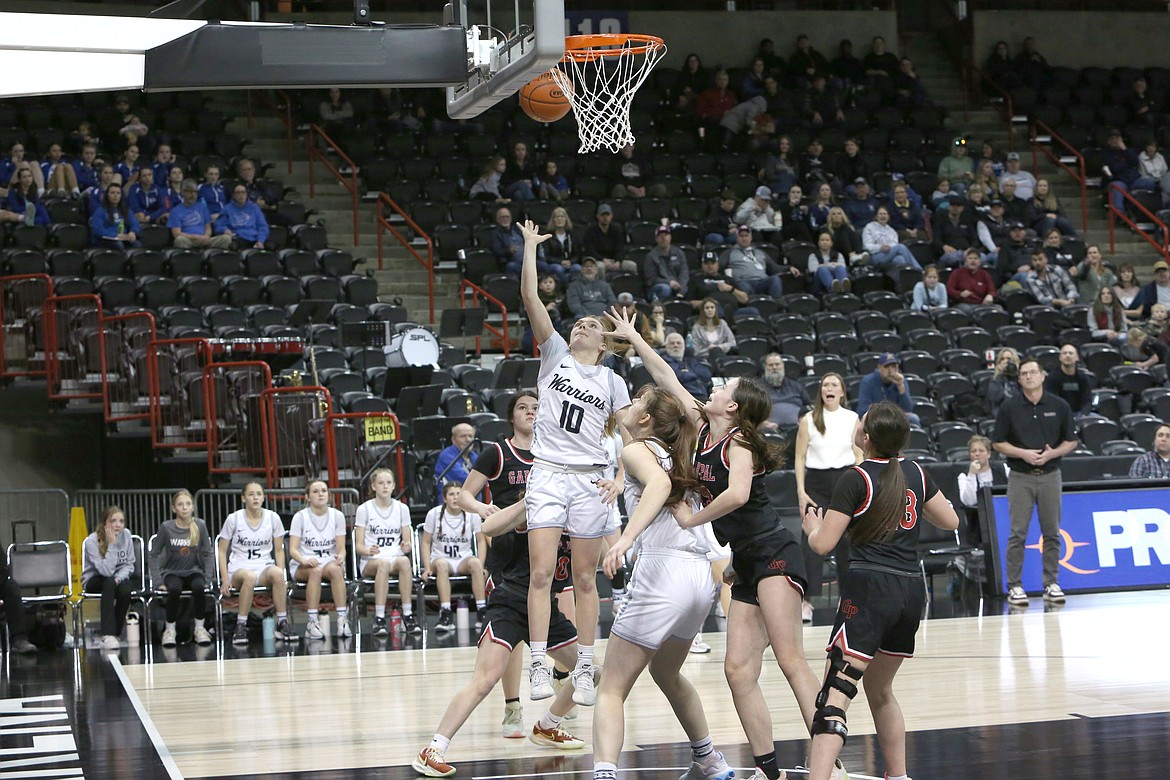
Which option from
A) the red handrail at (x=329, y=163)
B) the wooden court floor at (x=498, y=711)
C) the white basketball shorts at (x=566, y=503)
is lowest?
the wooden court floor at (x=498, y=711)

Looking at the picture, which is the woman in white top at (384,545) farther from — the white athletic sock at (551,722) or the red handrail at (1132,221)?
the red handrail at (1132,221)

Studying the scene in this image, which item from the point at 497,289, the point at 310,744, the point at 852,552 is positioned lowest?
the point at 310,744

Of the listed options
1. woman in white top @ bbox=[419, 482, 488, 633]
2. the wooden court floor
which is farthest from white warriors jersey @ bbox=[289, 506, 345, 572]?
the wooden court floor

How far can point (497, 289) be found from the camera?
1842 cm

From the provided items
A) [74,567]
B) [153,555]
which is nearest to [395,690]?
[153,555]

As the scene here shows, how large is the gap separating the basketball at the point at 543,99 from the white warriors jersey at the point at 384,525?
4.55 m

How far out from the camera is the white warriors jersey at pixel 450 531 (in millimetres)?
12492

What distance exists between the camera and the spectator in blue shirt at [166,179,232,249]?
17.8 metres

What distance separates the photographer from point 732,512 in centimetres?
612

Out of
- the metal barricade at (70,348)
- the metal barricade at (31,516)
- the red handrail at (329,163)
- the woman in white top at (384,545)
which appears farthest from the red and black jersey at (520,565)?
the red handrail at (329,163)

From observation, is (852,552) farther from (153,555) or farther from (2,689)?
(153,555)

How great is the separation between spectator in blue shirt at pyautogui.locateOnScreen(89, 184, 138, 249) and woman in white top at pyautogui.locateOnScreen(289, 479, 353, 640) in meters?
6.69

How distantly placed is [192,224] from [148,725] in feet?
35.1

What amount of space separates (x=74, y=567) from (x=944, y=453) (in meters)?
8.71
